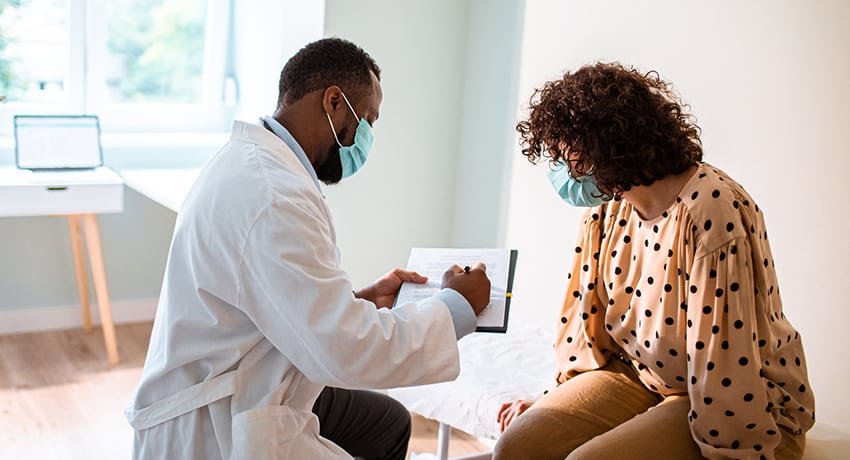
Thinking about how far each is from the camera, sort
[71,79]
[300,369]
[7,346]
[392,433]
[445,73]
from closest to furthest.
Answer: [300,369] < [392,433] < [445,73] < [7,346] < [71,79]

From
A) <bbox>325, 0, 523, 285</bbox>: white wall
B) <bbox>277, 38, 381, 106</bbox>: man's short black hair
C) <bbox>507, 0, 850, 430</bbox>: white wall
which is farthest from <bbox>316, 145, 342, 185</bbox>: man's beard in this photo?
<bbox>325, 0, 523, 285</bbox>: white wall

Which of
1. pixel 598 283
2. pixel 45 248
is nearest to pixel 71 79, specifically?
pixel 45 248

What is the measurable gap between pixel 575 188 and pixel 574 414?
49 cm

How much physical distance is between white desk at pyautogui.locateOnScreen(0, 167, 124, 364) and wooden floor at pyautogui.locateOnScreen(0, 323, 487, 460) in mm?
123

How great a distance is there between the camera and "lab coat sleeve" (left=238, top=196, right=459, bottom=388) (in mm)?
1404

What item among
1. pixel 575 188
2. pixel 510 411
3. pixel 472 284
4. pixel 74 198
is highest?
pixel 575 188

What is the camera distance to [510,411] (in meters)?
1.97

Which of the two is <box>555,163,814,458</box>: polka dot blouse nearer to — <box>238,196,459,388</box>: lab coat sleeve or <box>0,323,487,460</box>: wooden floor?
<box>238,196,459,388</box>: lab coat sleeve

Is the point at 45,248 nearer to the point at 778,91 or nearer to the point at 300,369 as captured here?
the point at 300,369

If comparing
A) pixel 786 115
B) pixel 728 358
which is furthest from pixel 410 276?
pixel 786 115

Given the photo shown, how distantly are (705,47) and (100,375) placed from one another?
2.36 metres

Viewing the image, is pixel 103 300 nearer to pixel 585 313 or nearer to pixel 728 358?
pixel 585 313

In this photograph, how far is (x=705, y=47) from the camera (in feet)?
7.38

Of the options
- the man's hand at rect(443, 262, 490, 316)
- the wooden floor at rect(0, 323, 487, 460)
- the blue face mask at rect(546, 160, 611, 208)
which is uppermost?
the blue face mask at rect(546, 160, 611, 208)
